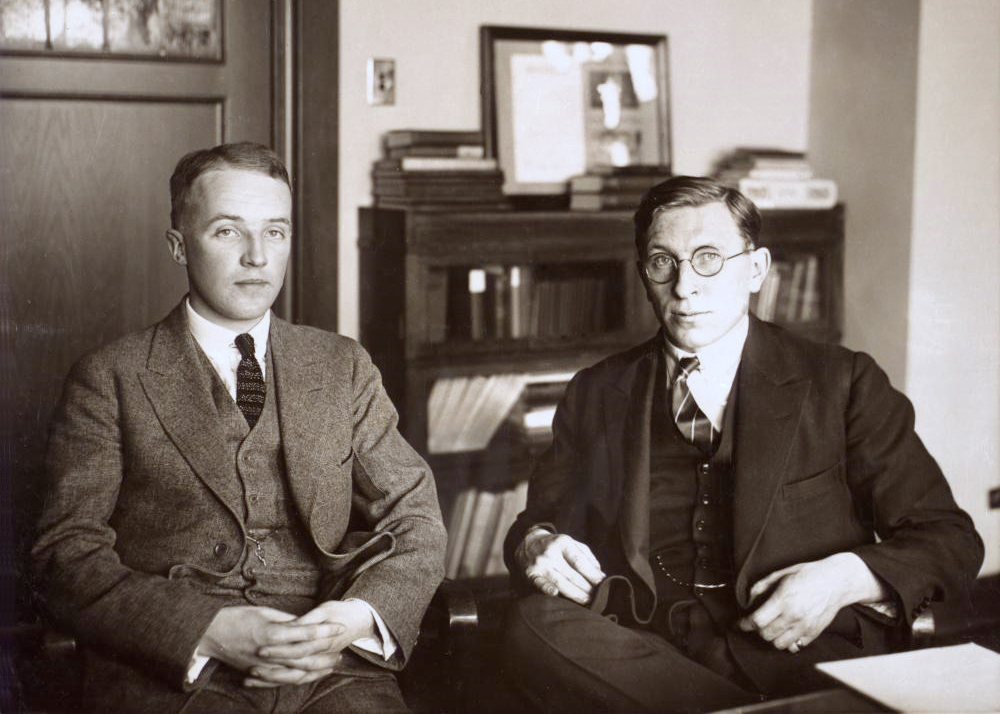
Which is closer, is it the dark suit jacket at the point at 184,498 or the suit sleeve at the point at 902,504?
the dark suit jacket at the point at 184,498

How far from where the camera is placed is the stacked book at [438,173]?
9.37ft

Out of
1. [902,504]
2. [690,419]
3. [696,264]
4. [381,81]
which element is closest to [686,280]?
[696,264]

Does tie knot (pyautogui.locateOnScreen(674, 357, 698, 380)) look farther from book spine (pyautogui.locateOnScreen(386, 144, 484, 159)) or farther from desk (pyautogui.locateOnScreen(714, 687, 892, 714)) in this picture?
book spine (pyautogui.locateOnScreen(386, 144, 484, 159))

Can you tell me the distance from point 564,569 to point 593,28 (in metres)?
2.04

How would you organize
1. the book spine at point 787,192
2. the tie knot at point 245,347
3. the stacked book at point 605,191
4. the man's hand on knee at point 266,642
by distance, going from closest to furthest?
the man's hand on knee at point 266,642
the tie knot at point 245,347
the stacked book at point 605,191
the book spine at point 787,192

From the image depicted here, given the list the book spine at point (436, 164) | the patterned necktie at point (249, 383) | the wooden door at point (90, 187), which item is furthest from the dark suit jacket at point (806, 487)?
the wooden door at point (90, 187)

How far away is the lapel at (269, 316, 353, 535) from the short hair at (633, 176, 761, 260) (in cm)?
57

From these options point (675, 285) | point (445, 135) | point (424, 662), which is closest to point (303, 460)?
point (424, 662)

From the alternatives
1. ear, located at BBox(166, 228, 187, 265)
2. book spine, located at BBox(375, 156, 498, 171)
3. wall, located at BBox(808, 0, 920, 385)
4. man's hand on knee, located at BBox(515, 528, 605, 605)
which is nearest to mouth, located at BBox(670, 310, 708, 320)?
man's hand on knee, located at BBox(515, 528, 605, 605)

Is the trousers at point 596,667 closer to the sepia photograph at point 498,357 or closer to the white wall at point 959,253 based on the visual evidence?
the sepia photograph at point 498,357

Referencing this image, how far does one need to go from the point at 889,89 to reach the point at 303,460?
227 cm

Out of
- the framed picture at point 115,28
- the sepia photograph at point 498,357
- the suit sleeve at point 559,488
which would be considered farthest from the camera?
the framed picture at point 115,28

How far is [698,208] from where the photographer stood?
1.74m

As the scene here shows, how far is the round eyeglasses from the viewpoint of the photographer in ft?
5.69
